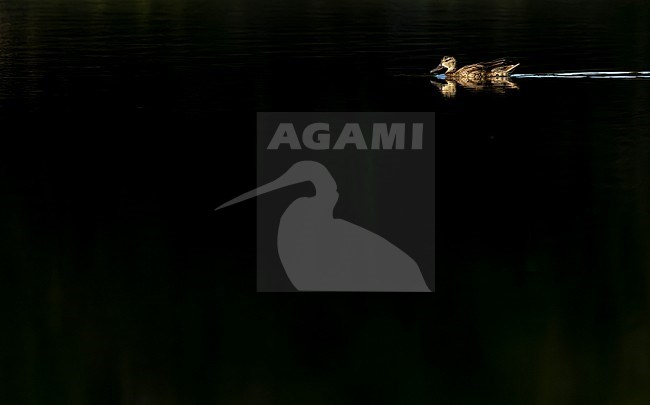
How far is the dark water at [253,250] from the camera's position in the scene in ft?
37.3

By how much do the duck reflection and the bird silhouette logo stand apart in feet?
31.5

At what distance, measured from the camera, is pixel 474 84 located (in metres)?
27.1

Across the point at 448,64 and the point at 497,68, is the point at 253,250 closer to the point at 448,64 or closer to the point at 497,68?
the point at 497,68

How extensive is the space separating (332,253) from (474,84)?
42.7 ft

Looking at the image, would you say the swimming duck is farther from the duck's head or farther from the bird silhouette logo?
the bird silhouette logo

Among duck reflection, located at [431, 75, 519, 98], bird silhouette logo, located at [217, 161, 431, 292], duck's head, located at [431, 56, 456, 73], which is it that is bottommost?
bird silhouette logo, located at [217, 161, 431, 292]

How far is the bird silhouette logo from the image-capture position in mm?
13812

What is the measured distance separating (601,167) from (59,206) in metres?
7.26

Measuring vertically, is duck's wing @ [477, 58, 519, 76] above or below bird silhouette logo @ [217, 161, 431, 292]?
above

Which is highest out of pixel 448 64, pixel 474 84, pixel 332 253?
pixel 448 64

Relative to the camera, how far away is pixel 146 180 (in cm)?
1834


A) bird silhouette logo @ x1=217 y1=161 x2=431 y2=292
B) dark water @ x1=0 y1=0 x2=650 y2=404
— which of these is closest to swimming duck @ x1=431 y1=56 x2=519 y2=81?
dark water @ x1=0 y1=0 x2=650 y2=404

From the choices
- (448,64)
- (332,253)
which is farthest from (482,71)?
(332,253)

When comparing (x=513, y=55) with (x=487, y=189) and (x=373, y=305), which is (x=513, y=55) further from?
(x=373, y=305)
